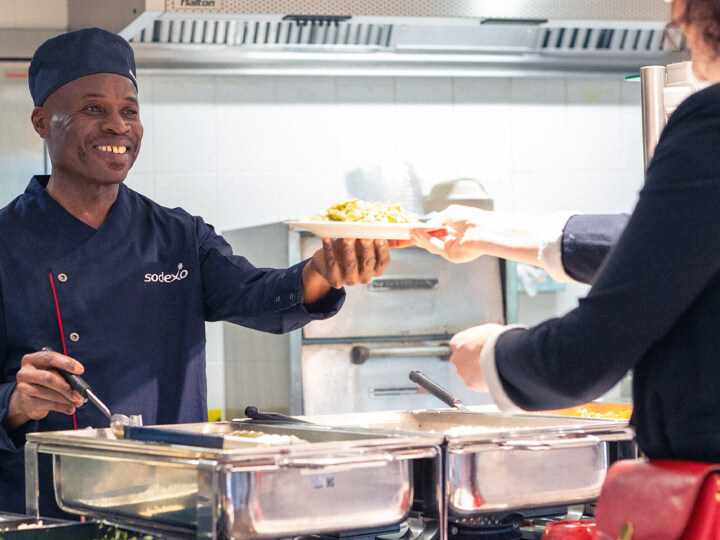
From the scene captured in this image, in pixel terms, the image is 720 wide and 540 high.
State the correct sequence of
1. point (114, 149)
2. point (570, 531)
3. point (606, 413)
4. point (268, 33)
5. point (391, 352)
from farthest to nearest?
point (268, 33) → point (391, 352) → point (606, 413) → point (114, 149) → point (570, 531)

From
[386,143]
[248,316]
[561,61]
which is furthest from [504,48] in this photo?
[248,316]

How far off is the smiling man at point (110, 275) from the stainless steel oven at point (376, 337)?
1304 mm

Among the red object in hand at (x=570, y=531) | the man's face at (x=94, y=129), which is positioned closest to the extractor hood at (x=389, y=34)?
the man's face at (x=94, y=129)

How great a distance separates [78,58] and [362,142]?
93.1 inches

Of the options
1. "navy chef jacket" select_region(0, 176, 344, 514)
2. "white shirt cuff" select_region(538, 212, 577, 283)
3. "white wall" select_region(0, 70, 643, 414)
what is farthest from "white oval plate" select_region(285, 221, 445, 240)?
"white wall" select_region(0, 70, 643, 414)

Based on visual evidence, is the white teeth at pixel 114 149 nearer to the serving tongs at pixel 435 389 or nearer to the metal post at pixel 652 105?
the serving tongs at pixel 435 389

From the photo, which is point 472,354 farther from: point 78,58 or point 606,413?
point 606,413

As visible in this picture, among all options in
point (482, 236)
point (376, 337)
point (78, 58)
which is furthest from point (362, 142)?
point (482, 236)

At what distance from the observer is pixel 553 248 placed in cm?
→ 195

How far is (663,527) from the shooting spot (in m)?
1.32

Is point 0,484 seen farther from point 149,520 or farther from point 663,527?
point 663,527

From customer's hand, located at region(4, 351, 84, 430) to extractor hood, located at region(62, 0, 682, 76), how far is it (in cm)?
163

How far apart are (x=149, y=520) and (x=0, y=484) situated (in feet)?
2.58

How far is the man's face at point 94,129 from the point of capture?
2480 mm
